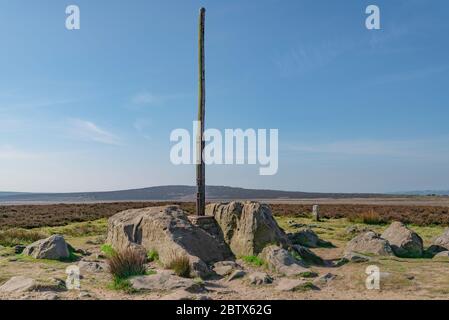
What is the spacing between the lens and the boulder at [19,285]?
933 centimetres

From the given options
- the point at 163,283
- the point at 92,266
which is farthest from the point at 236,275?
the point at 92,266

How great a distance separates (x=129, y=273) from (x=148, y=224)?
3613mm

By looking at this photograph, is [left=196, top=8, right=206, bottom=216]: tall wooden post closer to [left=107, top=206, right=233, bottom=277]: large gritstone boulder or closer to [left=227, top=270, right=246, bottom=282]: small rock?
[left=107, top=206, right=233, bottom=277]: large gritstone boulder

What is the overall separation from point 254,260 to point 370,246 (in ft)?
13.5

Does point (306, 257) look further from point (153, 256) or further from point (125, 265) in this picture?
point (125, 265)

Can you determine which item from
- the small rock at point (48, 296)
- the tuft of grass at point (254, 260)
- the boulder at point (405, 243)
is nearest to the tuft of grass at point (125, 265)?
the small rock at point (48, 296)

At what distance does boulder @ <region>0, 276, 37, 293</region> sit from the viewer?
933 cm

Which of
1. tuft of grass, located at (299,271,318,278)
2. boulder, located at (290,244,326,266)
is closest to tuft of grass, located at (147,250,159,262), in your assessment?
boulder, located at (290,244,326,266)

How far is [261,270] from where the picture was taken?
39.5ft

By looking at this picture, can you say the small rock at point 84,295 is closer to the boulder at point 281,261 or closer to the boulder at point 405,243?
the boulder at point 281,261

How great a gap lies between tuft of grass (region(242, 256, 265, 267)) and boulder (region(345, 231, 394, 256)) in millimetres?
2953

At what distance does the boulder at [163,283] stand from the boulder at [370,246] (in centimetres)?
610
